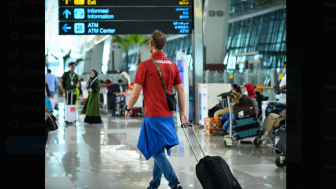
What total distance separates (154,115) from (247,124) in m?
4.33

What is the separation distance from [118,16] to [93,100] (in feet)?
10.9

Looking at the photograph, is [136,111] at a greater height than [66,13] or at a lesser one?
lesser

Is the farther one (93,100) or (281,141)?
(93,100)

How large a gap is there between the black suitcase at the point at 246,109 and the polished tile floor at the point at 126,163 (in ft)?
2.11

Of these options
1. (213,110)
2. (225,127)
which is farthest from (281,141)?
(213,110)

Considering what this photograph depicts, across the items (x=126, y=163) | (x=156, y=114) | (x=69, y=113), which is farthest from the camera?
(x=69, y=113)

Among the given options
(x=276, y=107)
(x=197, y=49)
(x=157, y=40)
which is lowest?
(x=276, y=107)

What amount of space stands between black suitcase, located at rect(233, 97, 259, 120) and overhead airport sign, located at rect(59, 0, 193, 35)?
351cm

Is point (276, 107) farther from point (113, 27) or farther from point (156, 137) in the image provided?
point (113, 27)

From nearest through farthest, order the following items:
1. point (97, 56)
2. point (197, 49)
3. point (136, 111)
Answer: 1. point (197, 49)
2. point (136, 111)
3. point (97, 56)

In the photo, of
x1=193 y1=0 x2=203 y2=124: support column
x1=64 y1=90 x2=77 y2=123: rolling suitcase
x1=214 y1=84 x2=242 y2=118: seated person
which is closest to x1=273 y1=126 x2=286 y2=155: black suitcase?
x1=214 y1=84 x2=242 y2=118: seated person

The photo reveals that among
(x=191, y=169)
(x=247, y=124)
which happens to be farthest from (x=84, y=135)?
(x=191, y=169)

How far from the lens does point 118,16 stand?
11273mm

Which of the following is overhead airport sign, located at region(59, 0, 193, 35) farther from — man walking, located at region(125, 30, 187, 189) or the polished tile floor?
man walking, located at region(125, 30, 187, 189)
